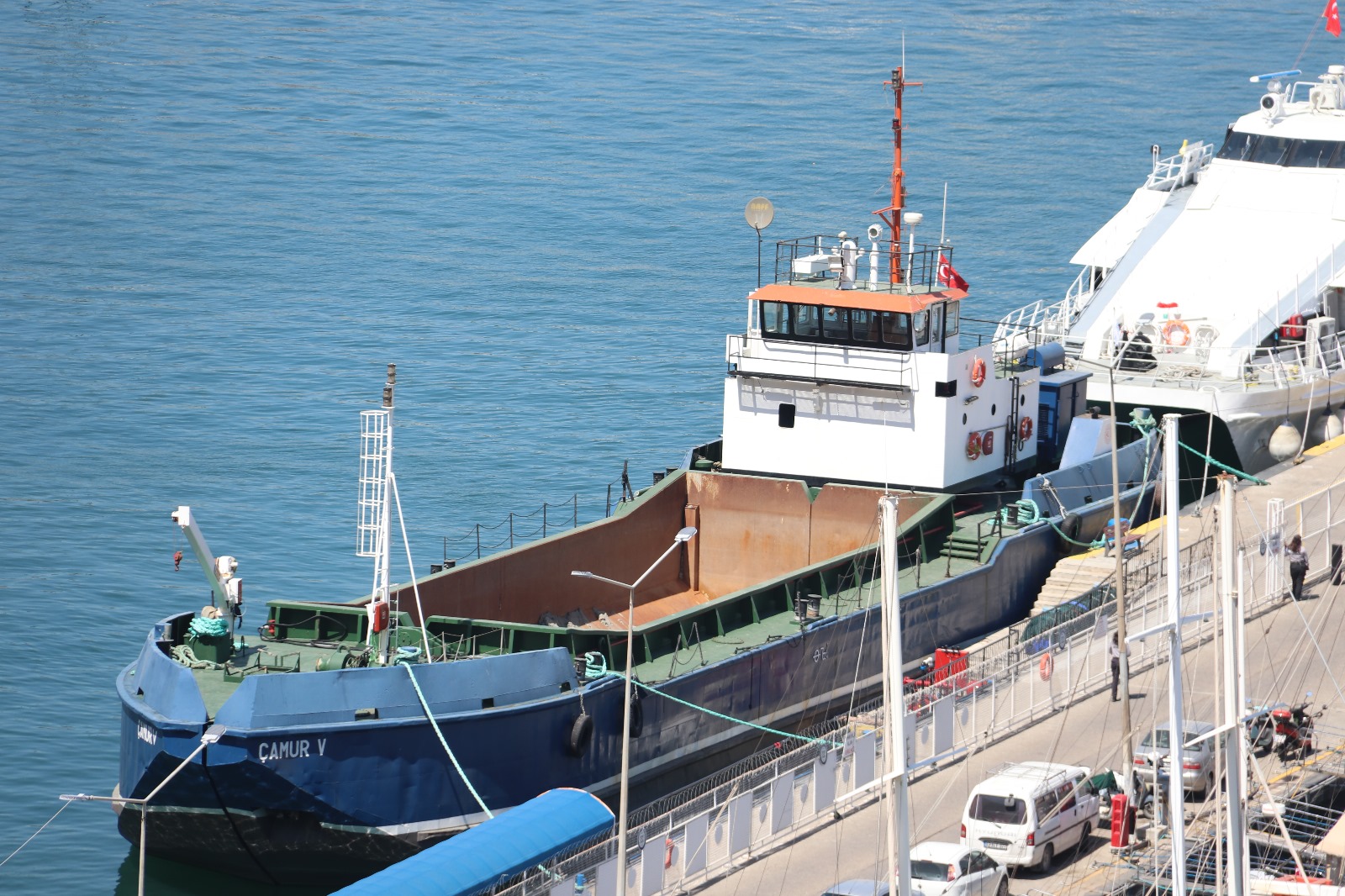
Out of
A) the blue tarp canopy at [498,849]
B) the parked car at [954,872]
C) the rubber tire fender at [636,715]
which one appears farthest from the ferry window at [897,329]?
the parked car at [954,872]

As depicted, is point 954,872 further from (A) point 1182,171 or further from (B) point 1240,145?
(A) point 1182,171

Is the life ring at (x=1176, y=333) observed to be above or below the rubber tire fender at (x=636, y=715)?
above

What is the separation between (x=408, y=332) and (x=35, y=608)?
20.9 meters

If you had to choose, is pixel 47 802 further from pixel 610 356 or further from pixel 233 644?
pixel 610 356

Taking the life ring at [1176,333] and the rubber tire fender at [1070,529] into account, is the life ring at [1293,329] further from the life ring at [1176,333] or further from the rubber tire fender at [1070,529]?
the rubber tire fender at [1070,529]

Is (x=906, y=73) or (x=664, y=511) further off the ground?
(x=906, y=73)

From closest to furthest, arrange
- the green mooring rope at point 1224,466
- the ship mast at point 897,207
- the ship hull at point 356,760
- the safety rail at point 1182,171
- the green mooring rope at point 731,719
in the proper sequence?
the ship hull at point 356,760, the green mooring rope at point 731,719, the green mooring rope at point 1224,466, the ship mast at point 897,207, the safety rail at point 1182,171

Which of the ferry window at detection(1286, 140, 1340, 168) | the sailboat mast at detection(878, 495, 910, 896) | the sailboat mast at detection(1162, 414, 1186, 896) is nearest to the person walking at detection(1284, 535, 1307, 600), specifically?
the sailboat mast at detection(1162, 414, 1186, 896)

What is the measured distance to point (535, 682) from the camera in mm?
27234

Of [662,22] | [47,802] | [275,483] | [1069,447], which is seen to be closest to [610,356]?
[275,483]

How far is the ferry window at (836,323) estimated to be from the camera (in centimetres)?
3547

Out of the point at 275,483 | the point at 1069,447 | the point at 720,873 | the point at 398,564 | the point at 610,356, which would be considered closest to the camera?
the point at 720,873

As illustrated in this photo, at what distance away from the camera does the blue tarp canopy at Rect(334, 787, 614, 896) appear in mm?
22750

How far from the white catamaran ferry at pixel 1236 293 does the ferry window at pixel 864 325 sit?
22.4 feet
